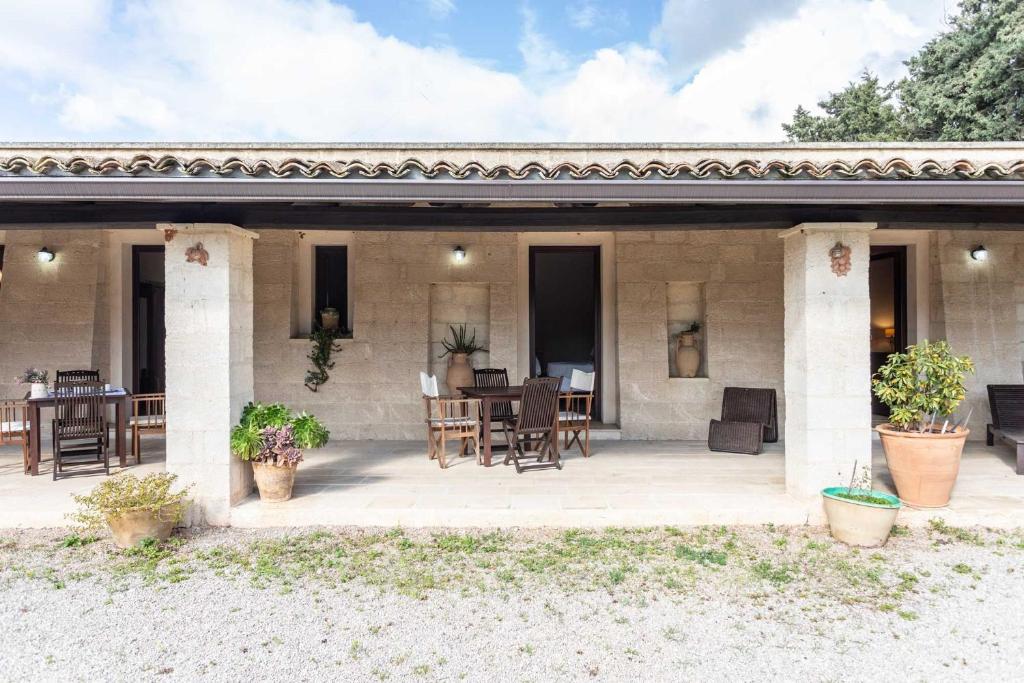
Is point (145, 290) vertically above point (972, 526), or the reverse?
point (145, 290)

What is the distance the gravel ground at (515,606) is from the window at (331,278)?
3904mm

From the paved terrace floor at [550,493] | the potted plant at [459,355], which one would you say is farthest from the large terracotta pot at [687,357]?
the potted plant at [459,355]

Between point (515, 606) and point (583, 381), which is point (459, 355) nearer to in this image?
point (583, 381)

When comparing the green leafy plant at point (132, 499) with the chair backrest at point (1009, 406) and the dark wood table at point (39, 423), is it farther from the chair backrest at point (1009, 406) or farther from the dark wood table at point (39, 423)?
the chair backrest at point (1009, 406)

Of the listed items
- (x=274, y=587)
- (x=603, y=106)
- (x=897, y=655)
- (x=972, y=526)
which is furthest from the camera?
(x=603, y=106)

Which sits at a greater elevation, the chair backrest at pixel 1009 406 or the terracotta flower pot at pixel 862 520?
the chair backrest at pixel 1009 406

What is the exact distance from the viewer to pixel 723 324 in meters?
7.21

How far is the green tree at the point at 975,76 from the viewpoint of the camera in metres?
Result: 11.8

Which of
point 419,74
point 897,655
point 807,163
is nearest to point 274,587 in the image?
point 897,655

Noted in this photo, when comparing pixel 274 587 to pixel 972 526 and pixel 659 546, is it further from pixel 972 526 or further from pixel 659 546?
pixel 972 526

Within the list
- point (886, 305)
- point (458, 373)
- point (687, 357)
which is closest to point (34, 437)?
point (458, 373)

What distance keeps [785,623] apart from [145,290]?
867 centimetres

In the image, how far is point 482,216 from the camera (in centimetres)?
484

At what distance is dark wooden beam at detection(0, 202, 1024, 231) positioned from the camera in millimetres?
4184
